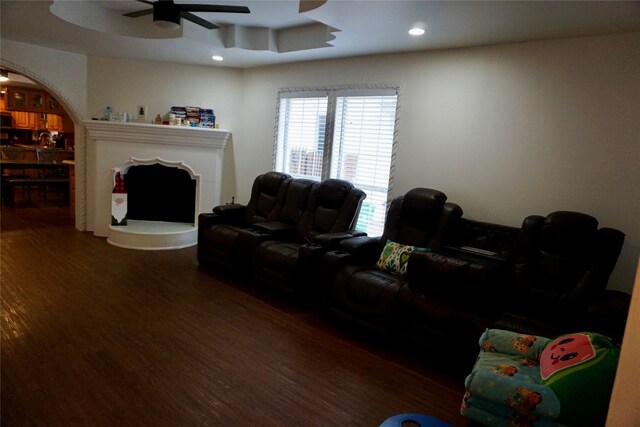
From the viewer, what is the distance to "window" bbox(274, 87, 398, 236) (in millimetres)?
4289

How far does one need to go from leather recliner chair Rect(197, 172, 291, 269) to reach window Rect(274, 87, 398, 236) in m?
0.49

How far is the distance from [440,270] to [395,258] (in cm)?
60

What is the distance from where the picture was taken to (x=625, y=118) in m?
2.92

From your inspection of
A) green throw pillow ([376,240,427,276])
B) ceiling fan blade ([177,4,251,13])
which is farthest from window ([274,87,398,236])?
ceiling fan blade ([177,4,251,13])

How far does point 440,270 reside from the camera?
283 centimetres

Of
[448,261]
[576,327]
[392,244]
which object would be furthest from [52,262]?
[576,327]

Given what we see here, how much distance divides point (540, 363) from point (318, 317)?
2.01 metres

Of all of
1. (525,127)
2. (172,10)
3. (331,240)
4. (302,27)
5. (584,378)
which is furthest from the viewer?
(302,27)

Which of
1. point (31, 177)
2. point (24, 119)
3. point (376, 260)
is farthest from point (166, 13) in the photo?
point (24, 119)

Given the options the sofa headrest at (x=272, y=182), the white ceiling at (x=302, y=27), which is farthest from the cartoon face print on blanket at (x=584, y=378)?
the sofa headrest at (x=272, y=182)

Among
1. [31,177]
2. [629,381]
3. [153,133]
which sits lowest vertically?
[31,177]

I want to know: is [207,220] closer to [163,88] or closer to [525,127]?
[163,88]

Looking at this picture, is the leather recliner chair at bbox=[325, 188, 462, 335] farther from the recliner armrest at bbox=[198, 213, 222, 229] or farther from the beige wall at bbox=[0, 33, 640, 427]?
the recliner armrest at bbox=[198, 213, 222, 229]

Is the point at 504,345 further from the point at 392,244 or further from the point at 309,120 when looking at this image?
the point at 309,120
